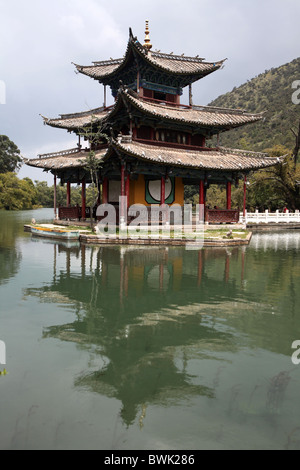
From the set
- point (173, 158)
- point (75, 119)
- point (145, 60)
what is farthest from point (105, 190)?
point (145, 60)

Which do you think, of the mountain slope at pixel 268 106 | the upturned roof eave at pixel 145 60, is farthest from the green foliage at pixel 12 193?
the upturned roof eave at pixel 145 60

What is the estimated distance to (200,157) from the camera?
81.6 feet

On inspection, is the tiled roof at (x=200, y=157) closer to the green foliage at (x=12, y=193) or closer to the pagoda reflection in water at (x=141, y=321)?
the pagoda reflection in water at (x=141, y=321)

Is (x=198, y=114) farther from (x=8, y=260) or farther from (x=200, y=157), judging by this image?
(x=8, y=260)

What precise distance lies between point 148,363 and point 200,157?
840 inches

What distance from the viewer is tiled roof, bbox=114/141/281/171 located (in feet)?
69.3

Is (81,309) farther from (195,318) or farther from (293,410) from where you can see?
(293,410)

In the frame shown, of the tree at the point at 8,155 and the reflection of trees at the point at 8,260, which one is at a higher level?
the tree at the point at 8,155

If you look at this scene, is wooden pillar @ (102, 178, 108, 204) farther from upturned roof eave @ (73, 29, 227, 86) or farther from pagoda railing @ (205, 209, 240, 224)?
upturned roof eave @ (73, 29, 227, 86)

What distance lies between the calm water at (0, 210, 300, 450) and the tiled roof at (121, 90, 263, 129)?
1520cm

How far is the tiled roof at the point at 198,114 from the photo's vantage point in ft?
75.2

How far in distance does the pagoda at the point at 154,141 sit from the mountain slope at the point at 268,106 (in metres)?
31.9

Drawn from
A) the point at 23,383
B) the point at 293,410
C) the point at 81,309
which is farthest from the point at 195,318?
the point at 23,383

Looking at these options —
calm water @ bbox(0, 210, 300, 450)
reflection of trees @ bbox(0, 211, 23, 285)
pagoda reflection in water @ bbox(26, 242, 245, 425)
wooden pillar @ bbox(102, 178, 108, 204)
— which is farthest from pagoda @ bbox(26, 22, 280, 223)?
calm water @ bbox(0, 210, 300, 450)
